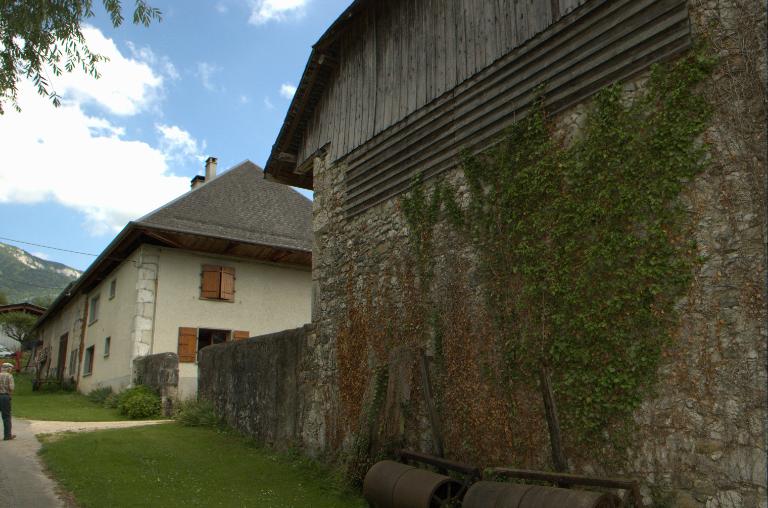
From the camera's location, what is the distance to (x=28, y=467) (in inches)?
333

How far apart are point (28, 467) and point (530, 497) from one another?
730cm

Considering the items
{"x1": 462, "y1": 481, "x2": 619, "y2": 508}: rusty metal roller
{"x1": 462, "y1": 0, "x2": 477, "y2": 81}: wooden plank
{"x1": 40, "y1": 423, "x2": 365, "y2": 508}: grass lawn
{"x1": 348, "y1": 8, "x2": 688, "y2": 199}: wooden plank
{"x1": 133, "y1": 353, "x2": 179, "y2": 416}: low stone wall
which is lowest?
{"x1": 40, "y1": 423, "x2": 365, "y2": 508}: grass lawn

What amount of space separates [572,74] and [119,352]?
641 inches

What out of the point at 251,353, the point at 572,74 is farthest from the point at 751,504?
the point at 251,353

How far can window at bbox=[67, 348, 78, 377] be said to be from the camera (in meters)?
23.6

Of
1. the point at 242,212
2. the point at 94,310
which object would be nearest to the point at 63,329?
the point at 94,310

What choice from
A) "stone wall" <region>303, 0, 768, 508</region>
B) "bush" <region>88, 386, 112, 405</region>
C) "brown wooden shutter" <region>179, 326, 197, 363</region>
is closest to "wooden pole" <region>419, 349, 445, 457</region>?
"stone wall" <region>303, 0, 768, 508</region>

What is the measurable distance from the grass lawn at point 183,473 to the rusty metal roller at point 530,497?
2222 millimetres

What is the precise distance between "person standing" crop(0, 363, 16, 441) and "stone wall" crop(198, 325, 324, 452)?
3592mm

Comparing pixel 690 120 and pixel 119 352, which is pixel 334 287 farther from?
pixel 119 352

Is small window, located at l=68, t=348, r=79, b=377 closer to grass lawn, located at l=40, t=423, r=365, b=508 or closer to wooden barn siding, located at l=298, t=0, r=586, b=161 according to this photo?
grass lawn, located at l=40, t=423, r=365, b=508

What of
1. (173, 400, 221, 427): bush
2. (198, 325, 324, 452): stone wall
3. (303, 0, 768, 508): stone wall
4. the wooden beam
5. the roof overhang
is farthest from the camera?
(173, 400, 221, 427): bush

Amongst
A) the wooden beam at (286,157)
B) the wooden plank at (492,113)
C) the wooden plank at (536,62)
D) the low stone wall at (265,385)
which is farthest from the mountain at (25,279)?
the wooden plank at (536,62)

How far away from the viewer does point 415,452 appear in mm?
6504
